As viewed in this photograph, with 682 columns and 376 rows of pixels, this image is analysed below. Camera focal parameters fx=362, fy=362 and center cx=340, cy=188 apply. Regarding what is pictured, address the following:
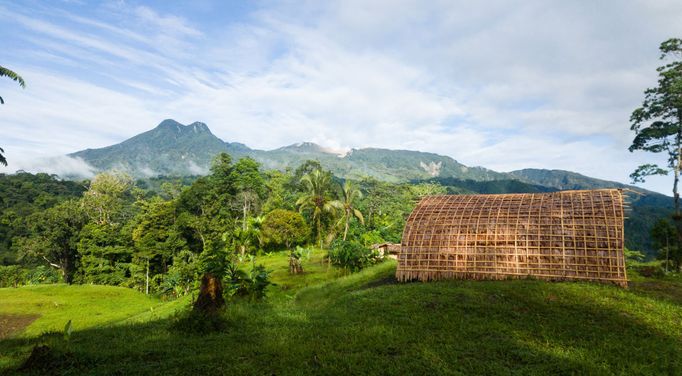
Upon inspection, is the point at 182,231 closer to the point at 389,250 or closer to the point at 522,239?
the point at 389,250

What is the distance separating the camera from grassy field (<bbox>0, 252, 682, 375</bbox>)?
6379 mm

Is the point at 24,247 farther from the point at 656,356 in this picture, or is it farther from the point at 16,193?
the point at 656,356

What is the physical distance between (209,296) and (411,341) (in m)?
5.31

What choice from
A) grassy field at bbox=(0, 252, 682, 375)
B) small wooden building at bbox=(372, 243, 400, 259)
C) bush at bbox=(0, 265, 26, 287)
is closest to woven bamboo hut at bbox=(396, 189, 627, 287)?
grassy field at bbox=(0, 252, 682, 375)

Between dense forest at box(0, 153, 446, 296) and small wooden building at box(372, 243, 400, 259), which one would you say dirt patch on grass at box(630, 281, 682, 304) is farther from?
dense forest at box(0, 153, 446, 296)

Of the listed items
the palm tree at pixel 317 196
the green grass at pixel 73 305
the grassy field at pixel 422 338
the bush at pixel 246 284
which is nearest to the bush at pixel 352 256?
the grassy field at pixel 422 338

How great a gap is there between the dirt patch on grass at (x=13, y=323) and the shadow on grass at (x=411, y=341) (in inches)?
338

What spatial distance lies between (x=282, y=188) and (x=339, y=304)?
43.8m

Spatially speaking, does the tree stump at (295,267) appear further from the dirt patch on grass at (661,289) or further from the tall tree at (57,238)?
the tall tree at (57,238)

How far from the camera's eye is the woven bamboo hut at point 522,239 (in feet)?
45.2

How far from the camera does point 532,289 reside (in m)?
12.6

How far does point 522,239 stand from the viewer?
589 inches

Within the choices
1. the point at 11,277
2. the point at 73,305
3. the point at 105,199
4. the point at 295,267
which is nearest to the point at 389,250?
the point at 295,267

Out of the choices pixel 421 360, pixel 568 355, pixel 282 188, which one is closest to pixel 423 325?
pixel 421 360
